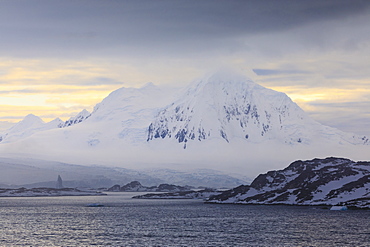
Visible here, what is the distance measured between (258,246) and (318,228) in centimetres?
4602

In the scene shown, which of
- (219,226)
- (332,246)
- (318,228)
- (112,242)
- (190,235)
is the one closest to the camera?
(332,246)

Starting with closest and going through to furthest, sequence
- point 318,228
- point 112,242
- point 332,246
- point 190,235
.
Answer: point 332,246 → point 112,242 → point 190,235 → point 318,228

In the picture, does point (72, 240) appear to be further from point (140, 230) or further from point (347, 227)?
point (347, 227)

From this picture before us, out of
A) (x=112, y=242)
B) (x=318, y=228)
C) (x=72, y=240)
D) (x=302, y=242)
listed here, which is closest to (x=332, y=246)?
(x=302, y=242)

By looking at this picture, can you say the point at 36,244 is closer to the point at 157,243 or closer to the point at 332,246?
the point at 157,243

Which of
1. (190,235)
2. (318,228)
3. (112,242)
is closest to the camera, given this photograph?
(112,242)

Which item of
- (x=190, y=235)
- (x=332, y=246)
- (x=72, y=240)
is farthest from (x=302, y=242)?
(x=72, y=240)

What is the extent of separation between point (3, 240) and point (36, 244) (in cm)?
1430

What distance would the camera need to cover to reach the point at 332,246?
453 ft

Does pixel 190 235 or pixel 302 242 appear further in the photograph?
pixel 190 235

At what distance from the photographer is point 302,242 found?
14475 cm

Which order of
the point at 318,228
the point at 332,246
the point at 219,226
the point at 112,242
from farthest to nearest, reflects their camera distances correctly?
the point at 219,226
the point at 318,228
the point at 112,242
the point at 332,246

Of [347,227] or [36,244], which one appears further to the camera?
[347,227]

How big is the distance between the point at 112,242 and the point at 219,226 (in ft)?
169
